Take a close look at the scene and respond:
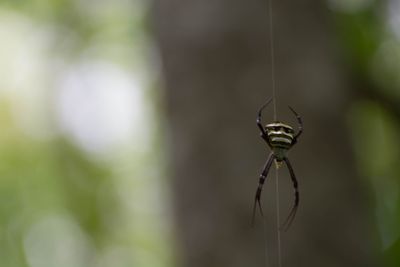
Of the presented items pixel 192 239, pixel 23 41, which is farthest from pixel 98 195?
pixel 192 239

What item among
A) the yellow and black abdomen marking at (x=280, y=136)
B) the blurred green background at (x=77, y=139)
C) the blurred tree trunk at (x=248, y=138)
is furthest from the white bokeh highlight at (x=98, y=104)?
the yellow and black abdomen marking at (x=280, y=136)

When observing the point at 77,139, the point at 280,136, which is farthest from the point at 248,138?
the point at 77,139

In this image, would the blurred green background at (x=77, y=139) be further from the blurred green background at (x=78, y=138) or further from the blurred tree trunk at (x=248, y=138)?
the blurred tree trunk at (x=248, y=138)

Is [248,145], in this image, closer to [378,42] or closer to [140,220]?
[378,42]

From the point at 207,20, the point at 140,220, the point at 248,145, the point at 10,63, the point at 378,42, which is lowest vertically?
the point at 248,145

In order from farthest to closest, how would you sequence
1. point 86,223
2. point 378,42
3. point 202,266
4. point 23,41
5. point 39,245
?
point 23,41 → point 39,245 → point 86,223 → point 378,42 → point 202,266
